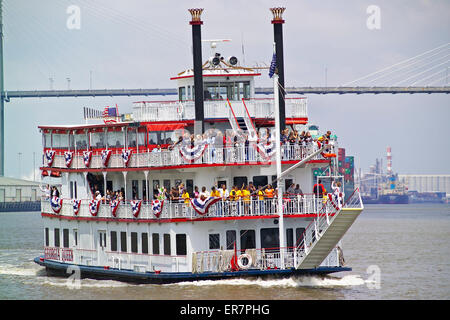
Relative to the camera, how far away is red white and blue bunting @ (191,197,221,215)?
28.5 meters

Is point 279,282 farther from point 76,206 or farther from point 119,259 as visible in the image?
point 76,206

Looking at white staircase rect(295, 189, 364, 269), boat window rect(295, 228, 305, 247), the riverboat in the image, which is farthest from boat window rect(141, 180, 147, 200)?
white staircase rect(295, 189, 364, 269)

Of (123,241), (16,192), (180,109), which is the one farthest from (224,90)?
(16,192)

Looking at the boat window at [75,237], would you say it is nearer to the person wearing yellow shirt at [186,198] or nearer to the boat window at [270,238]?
the person wearing yellow shirt at [186,198]

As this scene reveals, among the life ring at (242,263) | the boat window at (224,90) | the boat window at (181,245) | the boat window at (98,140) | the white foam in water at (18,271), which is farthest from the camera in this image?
the white foam in water at (18,271)

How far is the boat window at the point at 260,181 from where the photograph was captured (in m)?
30.4

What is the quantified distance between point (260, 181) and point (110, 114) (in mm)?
9137

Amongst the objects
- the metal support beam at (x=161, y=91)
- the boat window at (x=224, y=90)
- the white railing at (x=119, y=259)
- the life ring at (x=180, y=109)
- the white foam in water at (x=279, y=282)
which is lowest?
the white foam in water at (x=279, y=282)

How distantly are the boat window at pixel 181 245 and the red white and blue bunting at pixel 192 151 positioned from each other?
2.42 m

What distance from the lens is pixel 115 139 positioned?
109ft

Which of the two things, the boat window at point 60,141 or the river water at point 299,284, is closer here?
the river water at point 299,284

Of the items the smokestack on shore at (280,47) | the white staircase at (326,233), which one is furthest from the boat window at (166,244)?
the smokestack on shore at (280,47)

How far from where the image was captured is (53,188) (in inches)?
1465
